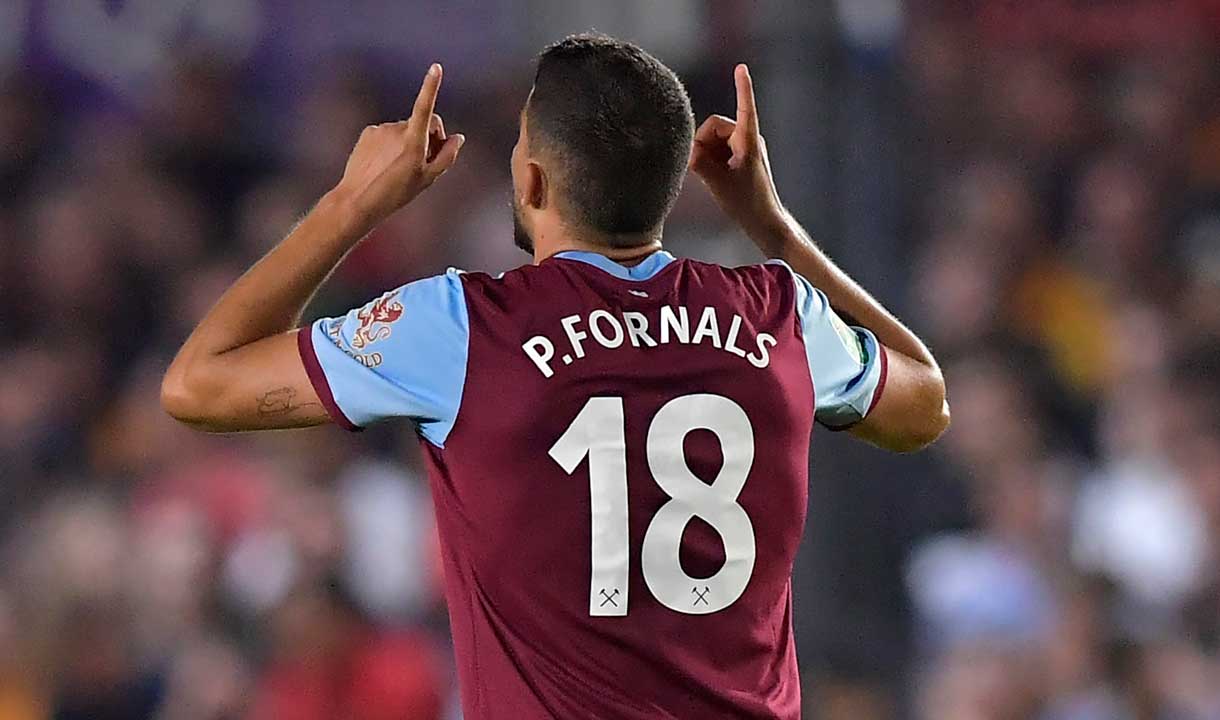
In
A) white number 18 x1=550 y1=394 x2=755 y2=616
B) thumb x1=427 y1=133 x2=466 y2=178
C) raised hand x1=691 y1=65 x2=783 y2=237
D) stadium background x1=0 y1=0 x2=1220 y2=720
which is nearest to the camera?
white number 18 x1=550 y1=394 x2=755 y2=616

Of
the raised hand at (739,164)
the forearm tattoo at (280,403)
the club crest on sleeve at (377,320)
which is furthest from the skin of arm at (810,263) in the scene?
the forearm tattoo at (280,403)

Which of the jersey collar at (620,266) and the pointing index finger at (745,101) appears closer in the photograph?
the jersey collar at (620,266)

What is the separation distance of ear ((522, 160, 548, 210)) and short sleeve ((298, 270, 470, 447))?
0.42ft

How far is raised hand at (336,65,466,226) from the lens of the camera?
223 cm

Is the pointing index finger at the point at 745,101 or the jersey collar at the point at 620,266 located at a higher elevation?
the pointing index finger at the point at 745,101

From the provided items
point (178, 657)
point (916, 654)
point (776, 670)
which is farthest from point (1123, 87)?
point (776, 670)

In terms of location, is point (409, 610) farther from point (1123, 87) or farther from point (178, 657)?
point (1123, 87)

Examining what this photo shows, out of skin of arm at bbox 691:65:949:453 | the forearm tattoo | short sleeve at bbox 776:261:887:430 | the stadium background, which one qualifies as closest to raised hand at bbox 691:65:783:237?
skin of arm at bbox 691:65:949:453

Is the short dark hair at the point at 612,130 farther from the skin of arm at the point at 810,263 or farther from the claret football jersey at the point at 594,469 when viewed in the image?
the skin of arm at the point at 810,263

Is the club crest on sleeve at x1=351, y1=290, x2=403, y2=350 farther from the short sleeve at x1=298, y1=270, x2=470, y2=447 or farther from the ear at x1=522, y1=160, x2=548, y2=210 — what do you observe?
the ear at x1=522, y1=160, x2=548, y2=210

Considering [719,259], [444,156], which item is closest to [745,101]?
[444,156]

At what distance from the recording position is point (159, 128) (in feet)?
20.9

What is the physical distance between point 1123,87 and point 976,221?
0.87 meters

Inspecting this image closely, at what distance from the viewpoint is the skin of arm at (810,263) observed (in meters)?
2.35
